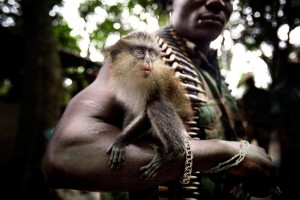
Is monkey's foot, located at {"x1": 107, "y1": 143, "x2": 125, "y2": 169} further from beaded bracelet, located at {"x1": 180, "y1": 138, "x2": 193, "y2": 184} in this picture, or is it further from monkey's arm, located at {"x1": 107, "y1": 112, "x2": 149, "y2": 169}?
beaded bracelet, located at {"x1": 180, "y1": 138, "x2": 193, "y2": 184}

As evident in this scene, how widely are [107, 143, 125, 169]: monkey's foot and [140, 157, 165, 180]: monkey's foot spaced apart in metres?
0.10

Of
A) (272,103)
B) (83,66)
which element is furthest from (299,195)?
(83,66)

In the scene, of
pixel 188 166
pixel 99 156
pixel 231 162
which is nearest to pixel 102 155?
pixel 99 156

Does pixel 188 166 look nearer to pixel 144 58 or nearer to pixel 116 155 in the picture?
pixel 116 155

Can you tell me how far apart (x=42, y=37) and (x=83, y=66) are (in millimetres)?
3416

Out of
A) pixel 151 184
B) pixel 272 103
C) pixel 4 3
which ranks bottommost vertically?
pixel 272 103

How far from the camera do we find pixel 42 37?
22.0 feet

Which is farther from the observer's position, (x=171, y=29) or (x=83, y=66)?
(x=83, y=66)

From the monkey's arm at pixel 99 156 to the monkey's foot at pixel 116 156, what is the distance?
0.02m

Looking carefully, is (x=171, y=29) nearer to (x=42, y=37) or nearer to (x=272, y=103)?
(x=272, y=103)

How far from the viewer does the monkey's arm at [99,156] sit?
1268 millimetres

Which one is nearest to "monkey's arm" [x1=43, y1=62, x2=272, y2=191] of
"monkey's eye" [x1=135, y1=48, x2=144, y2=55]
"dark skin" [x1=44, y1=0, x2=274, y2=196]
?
"dark skin" [x1=44, y1=0, x2=274, y2=196]

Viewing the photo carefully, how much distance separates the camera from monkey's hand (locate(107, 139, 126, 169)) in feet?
4.18

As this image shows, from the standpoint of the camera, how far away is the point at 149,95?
1867 millimetres
